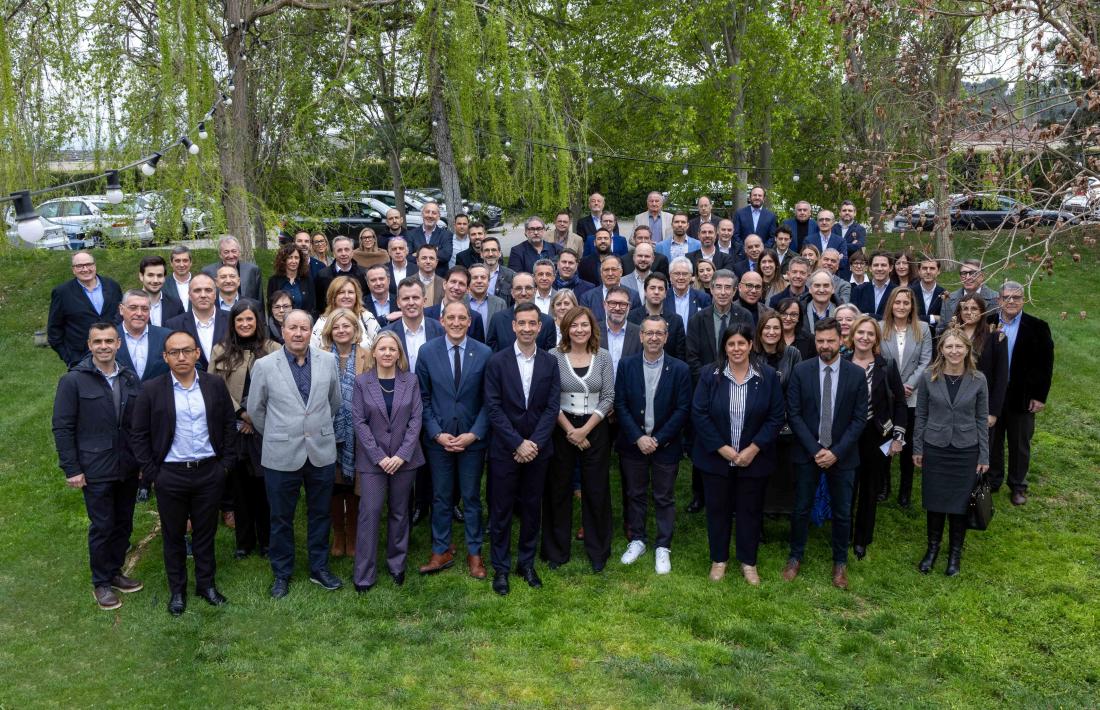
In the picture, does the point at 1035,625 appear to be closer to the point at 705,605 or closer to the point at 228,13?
the point at 705,605

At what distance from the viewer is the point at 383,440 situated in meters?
5.90

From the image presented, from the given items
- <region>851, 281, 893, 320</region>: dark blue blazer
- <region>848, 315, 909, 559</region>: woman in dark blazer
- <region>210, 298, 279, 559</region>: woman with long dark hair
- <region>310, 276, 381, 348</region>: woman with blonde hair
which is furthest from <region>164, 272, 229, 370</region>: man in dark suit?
<region>851, 281, 893, 320</region>: dark blue blazer

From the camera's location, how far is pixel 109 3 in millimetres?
9164

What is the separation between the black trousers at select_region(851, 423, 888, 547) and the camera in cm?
637

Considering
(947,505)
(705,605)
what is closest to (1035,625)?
(947,505)

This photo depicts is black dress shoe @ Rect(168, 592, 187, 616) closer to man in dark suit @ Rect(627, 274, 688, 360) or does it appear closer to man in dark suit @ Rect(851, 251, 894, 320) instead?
man in dark suit @ Rect(627, 274, 688, 360)

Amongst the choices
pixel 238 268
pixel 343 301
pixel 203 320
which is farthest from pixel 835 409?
pixel 238 268

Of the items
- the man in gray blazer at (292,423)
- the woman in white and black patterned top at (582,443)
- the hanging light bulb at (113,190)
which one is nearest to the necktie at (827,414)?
the woman in white and black patterned top at (582,443)

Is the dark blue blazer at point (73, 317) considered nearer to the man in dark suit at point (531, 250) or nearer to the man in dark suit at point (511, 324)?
the man in dark suit at point (511, 324)

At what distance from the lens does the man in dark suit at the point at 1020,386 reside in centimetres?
736

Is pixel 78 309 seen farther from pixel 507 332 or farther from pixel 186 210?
pixel 507 332

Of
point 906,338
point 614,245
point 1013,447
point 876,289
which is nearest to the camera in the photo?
point 906,338

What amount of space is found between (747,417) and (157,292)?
15.4ft

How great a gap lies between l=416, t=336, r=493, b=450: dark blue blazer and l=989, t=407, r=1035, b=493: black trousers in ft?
14.1
